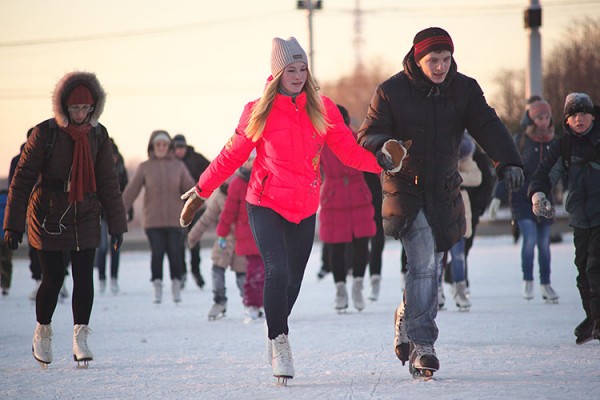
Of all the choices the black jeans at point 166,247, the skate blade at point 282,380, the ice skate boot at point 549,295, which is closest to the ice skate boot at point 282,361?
the skate blade at point 282,380

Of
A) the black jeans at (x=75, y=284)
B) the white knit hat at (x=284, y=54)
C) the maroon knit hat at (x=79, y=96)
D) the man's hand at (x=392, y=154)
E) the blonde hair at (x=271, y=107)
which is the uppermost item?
the white knit hat at (x=284, y=54)

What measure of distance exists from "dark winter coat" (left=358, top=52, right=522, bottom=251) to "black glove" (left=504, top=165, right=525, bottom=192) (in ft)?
0.53

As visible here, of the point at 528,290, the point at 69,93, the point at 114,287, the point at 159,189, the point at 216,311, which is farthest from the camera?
the point at 114,287

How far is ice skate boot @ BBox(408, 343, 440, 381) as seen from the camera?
20.0 ft

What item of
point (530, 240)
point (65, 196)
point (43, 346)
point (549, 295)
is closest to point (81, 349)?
point (43, 346)

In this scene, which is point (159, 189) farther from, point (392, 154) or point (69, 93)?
point (392, 154)

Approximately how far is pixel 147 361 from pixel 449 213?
243 centimetres

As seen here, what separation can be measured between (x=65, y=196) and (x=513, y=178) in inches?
118

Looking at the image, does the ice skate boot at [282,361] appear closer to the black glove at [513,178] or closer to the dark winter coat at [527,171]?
the black glove at [513,178]

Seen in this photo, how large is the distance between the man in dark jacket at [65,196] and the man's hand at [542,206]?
2808 mm

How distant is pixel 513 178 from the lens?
604 centimetres

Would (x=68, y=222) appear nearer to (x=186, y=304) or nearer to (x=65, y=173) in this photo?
(x=65, y=173)

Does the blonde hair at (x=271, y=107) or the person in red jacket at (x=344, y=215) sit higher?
the blonde hair at (x=271, y=107)

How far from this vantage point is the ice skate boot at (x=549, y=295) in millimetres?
11148
